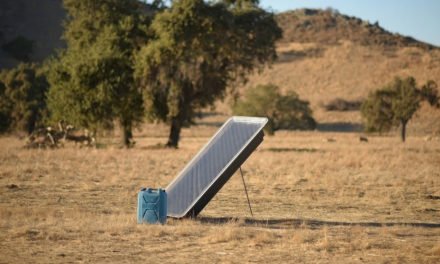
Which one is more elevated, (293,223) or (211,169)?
(211,169)

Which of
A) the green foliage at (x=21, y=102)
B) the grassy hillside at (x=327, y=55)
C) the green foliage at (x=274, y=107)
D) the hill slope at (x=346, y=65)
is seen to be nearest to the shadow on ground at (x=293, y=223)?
the green foliage at (x=21, y=102)

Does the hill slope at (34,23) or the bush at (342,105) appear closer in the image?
the bush at (342,105)

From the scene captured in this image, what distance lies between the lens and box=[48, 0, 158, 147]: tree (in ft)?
129

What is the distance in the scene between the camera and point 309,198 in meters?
18.0

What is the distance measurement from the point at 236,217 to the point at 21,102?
45.7 metres

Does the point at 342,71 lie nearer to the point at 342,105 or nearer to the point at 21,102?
the point at 342,105

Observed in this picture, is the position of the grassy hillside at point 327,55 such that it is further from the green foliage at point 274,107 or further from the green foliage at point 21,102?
the green foliage at point 21,102

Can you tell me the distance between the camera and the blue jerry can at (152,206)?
1232 cm

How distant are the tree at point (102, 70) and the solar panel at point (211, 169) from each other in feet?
82.6

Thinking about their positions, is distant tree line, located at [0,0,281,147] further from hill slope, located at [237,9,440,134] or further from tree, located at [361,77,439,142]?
hill slope, located at [237,9,440,134]

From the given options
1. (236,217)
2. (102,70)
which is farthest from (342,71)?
(236,217)

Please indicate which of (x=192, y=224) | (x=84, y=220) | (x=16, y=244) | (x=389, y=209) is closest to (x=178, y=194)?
(x=192, y=224)

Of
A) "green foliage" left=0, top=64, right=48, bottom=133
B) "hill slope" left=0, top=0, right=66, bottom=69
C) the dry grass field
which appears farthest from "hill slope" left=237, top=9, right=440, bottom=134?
the dry grass field

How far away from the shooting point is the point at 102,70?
129ft
